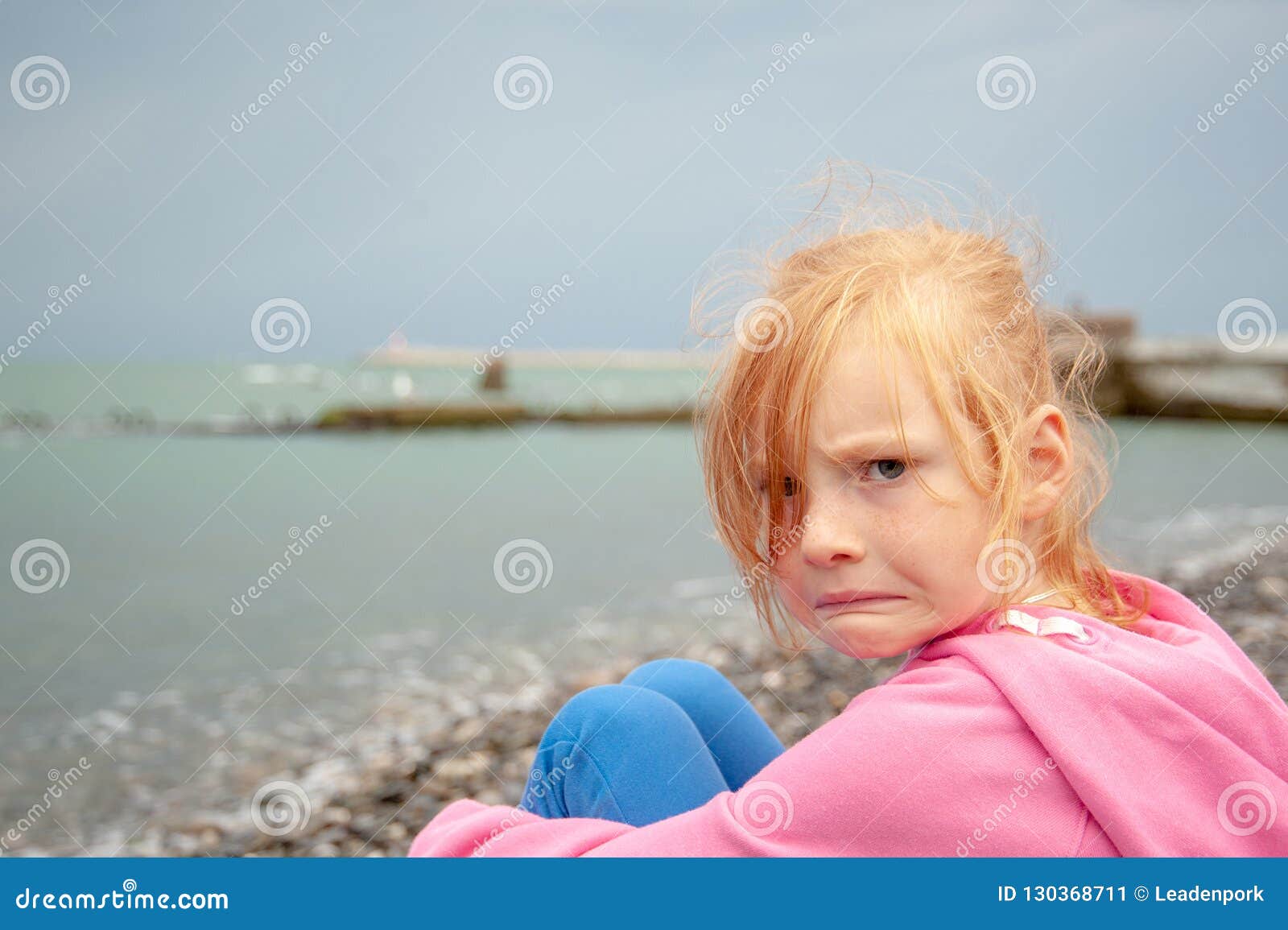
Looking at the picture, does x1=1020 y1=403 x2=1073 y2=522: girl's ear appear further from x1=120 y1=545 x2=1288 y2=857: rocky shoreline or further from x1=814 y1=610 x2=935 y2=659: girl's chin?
x1=120 y1=545 x2=1288 y2=857: rocky shoreline

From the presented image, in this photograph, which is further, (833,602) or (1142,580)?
(1142,580)

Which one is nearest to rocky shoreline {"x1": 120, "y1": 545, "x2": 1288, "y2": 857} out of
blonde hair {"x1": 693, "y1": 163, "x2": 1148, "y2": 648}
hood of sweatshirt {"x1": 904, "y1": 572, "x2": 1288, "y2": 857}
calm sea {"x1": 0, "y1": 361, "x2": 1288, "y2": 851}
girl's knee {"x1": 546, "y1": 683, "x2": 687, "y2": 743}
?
calm sea {"x1": 0, "y1": 361, "x2": 1288, "y2": 851}

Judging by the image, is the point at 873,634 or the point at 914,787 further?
the point at 873,634

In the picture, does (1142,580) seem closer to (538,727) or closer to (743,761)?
(743,761)

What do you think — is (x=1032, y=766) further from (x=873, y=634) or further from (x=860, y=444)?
(x=860, y=444)

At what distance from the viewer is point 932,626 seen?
136 cm

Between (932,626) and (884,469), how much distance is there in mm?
205

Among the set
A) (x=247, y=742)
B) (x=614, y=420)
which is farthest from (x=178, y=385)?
(x=247, y=742)

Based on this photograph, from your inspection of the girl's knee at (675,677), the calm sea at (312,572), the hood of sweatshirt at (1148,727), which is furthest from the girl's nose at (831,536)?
the calm sea at (312,572)

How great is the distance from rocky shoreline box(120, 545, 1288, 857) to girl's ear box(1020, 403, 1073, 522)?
9.32 ft

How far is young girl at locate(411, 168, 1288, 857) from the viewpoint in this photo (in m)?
1.16

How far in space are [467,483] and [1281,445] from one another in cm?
1162

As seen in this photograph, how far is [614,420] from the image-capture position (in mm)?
27016

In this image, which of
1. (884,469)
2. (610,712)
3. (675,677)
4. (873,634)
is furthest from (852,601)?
(675,677)
